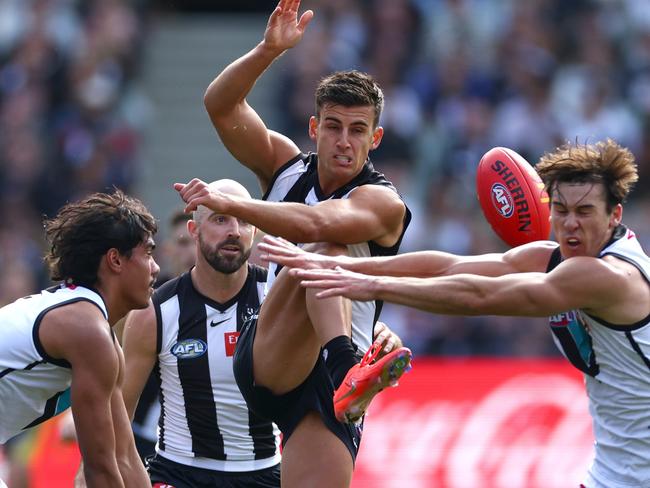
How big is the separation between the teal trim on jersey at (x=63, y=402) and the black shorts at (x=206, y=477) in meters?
1.12

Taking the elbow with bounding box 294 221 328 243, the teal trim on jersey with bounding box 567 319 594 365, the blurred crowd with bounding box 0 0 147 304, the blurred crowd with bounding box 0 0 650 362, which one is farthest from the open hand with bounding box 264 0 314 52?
the blurred crowd with bounding box 0 0 147 304

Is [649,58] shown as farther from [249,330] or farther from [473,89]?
[249,330]

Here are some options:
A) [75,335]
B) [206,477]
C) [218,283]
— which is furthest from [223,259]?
[75,335]

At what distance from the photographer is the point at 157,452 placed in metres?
6.63

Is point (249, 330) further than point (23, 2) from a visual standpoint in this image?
No

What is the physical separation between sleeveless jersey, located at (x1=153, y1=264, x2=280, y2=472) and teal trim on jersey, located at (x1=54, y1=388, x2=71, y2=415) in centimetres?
116

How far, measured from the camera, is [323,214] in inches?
228

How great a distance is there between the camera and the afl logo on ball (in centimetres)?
621

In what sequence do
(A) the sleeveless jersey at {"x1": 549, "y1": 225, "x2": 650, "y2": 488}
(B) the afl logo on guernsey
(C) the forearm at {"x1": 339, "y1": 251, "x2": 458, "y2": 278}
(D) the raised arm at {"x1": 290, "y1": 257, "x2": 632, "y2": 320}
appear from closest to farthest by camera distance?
(D) the raised arm at {"x1": 290, "y1": 257, "x2": 632, "y2": 320}
(A) the sleeveless jersey at {"x1": 549, "y1": 225, "x2": 650, "y2": 488}
(C) the forearm at {"x1": 339, "y1": 251, "x2": 458, "y2": 278}
(B) the afl logo on guernsey

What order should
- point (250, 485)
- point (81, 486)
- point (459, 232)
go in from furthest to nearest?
point (459, 232) → point (250, 485) → point (81, 486)

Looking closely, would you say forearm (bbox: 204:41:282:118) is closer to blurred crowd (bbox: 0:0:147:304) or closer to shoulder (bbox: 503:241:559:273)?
shoulder (bbox: 503:241:559:273)

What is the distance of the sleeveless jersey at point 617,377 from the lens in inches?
206

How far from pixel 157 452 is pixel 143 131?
329 inches

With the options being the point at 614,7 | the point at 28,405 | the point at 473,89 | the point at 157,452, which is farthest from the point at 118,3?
the point at 28,405
